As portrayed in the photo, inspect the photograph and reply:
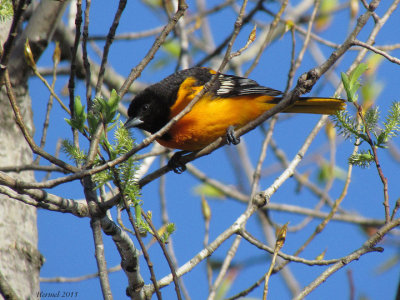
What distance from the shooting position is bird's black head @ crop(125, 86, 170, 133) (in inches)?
163

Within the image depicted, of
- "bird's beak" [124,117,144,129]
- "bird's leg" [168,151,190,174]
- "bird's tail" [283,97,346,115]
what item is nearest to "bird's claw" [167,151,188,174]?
"bird's leg" [168,151,190,174]

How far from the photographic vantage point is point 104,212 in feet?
8.21

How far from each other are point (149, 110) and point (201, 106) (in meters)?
0.46

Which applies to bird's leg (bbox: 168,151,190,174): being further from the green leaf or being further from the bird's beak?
the green leaf

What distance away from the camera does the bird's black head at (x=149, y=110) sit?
4148mm

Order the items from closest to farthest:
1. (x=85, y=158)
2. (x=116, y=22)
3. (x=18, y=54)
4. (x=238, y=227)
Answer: (x=85, y=158) → (x=116, y=22) → (x=238, y=227) → (x=18, y=54)

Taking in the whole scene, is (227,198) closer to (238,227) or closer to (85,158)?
(238,227)

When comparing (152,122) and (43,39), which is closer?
(43,39)

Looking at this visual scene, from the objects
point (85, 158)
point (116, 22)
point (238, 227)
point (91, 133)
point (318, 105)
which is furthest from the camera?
point (318, 105)

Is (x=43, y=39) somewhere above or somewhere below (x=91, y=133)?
above

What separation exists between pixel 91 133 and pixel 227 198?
4051 millimetres

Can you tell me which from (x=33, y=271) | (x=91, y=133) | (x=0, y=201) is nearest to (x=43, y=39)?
(x=0, y=201)

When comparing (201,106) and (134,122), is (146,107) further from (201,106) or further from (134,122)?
(201,106)

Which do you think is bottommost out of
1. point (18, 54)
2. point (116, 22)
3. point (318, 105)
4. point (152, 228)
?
point (152, 228)
